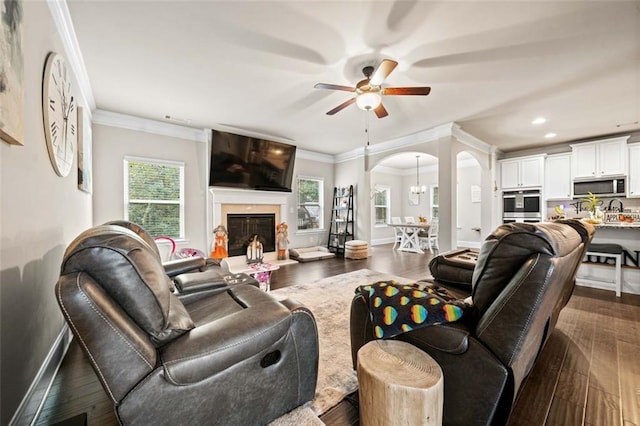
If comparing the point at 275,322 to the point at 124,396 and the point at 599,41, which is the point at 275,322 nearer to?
the point at 124,396

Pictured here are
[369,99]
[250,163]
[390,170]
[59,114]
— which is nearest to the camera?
[59,114]

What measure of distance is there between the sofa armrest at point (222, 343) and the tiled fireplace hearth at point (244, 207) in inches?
159

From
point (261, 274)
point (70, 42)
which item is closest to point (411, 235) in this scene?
point (261, 274)

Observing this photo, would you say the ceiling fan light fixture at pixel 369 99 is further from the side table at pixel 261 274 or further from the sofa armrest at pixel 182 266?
the sofa armrest at pixel 182 266

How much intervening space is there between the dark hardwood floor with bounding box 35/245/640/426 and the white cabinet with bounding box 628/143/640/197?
135 inches

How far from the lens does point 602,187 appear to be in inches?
196

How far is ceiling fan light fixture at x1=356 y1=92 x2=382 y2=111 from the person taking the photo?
9.17 feet

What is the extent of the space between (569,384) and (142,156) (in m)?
5.89

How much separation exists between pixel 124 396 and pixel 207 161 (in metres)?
4.47

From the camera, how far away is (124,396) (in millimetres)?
928

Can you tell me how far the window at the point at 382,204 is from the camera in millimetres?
8812

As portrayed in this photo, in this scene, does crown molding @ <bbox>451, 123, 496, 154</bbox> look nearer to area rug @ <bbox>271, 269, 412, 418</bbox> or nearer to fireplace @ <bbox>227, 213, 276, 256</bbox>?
area rug @ <bbox>271, 269, 412, 418</bbox>

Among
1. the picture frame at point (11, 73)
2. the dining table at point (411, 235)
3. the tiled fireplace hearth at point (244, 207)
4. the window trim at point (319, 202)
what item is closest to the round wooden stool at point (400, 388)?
the picture frame at point (11, 73)

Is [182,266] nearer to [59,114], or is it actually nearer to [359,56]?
[59,114]
